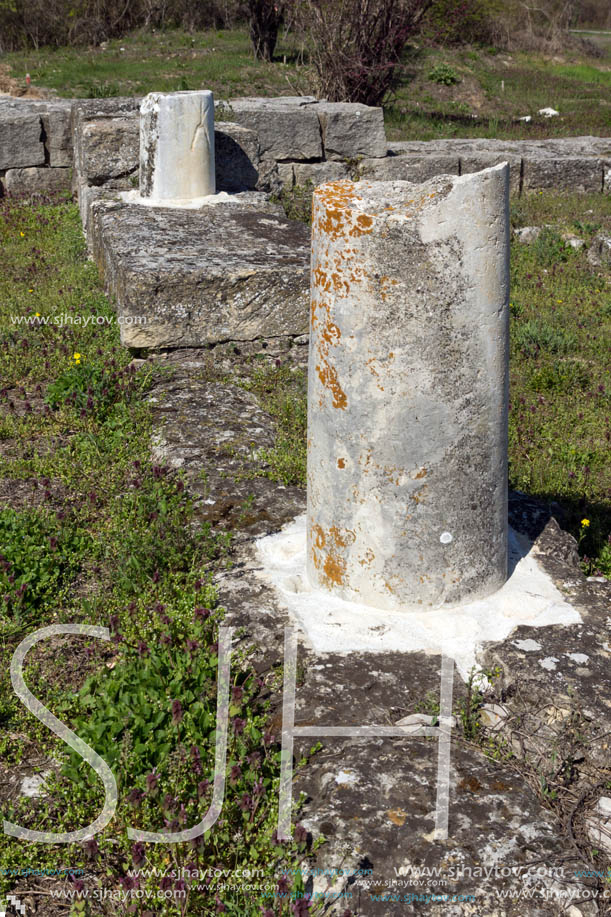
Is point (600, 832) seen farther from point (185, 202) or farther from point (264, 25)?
point (264, 25)

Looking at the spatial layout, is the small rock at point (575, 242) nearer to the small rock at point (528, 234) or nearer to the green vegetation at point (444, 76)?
the small rock at point (528, 234)

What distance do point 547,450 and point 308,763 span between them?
293cm

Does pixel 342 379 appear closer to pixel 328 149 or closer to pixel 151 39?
pixel 328 149

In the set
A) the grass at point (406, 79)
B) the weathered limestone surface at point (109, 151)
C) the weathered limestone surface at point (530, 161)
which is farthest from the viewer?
the grass at point (406, 79)

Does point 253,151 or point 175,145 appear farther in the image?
point 253,151

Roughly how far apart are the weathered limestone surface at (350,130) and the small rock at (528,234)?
224 cm

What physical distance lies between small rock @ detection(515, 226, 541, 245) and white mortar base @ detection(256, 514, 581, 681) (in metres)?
6.89

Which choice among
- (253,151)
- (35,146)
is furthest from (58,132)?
(253,151)

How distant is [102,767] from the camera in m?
2.41

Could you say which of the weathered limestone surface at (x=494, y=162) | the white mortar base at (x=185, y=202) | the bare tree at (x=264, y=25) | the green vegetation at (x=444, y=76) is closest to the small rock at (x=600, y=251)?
the weathered limestone surface at (x=494, y=162)

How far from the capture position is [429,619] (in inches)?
116

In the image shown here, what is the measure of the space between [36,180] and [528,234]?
5.73m

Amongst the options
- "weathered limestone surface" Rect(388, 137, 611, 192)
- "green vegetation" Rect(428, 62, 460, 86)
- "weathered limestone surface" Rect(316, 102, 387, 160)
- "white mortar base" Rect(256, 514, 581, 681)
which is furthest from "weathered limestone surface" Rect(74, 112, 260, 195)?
"green vegetation" Rect(428, 62, 460, 86)

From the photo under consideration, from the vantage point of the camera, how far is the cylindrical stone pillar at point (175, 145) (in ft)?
23.7
